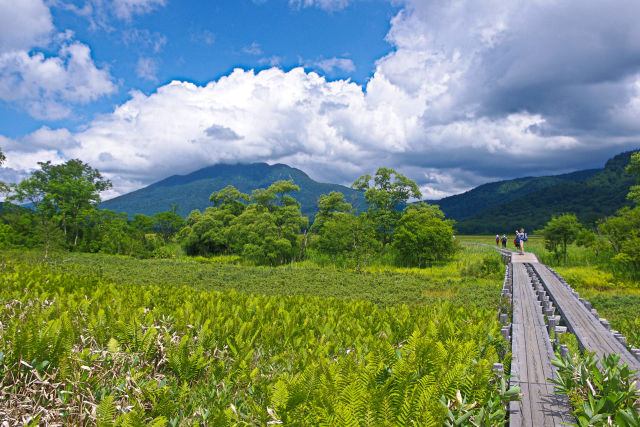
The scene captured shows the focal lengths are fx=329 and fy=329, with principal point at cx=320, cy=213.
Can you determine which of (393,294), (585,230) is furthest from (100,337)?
(585,230)

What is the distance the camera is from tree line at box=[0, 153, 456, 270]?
24.8 m

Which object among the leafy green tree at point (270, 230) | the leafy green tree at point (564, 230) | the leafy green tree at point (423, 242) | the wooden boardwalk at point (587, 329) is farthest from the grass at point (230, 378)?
the leafy green tree at point (564, 230)

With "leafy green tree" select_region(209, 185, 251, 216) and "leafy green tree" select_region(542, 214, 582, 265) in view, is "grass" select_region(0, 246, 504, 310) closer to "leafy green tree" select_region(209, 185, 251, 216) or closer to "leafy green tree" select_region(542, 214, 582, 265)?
"leafy green tree" select_region(542, 214, 582, 265)

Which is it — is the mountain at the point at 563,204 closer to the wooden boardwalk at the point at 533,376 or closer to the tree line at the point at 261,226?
the tree line at the point at 261,226

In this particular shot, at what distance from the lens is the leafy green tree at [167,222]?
43844mm

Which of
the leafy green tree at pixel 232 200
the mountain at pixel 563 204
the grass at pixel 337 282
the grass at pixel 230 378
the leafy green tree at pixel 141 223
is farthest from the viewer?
the mountain at pixel 563 204

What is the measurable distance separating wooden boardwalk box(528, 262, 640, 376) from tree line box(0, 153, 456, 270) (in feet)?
45.9

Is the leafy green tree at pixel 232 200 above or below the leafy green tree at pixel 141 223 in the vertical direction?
above

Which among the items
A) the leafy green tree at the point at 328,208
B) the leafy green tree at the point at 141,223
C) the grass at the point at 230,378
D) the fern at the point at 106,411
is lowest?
the grass at the point at 230,378

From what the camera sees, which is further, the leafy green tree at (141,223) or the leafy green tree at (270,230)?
the leafy green tree at (141,223)

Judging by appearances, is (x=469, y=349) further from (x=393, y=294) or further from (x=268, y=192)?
(x=268, y=192)

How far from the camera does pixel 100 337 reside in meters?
2.61

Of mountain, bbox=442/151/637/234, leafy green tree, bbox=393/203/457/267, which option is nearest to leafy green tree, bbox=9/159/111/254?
leafy green tree, bbox=393/203/457/267

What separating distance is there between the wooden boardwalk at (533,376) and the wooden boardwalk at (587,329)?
1.73ft
